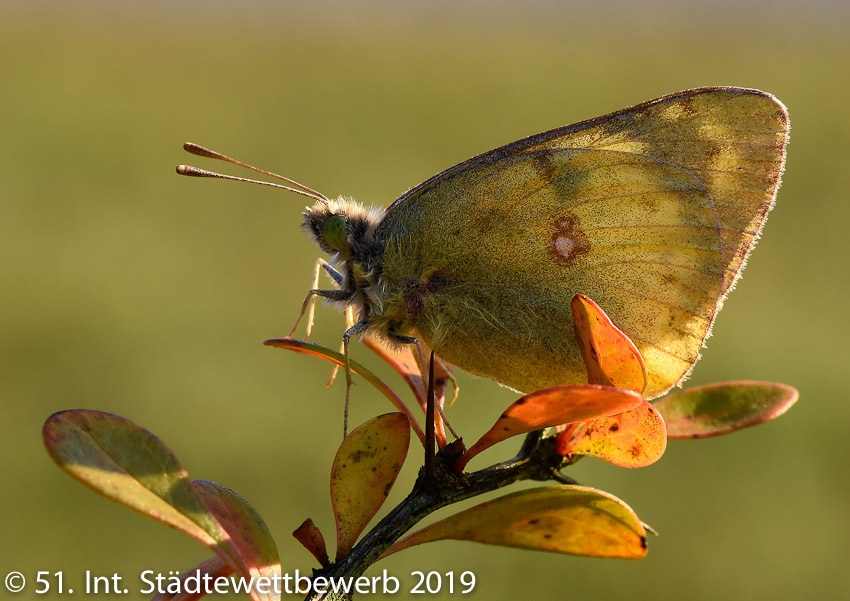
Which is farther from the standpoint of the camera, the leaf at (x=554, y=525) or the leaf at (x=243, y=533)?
the leaf at (x=554, y=525)

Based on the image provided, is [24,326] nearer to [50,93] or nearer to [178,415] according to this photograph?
[178,415]

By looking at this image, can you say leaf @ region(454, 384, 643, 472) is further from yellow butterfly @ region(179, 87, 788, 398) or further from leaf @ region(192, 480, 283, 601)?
yellow butterfly @ region(179, 87, 788, 398)

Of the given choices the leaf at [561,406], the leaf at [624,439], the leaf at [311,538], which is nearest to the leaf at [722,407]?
the leaf at [624,439]

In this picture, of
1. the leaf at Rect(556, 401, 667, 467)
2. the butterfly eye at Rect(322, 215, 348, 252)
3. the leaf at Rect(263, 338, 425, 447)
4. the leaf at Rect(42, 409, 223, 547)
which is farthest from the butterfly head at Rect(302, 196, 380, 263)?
the leaf at Rect(42, 409, 223, 547)

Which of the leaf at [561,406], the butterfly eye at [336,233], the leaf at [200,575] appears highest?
the butterfly eye at [336,233]

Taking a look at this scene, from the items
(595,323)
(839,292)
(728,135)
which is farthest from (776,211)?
(595,323)

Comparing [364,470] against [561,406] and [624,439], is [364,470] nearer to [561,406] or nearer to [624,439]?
[561,406]

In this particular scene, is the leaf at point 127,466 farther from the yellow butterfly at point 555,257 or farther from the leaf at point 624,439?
the yellow butterfly at point 555,257

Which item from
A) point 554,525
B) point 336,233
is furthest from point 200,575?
point 336,233
